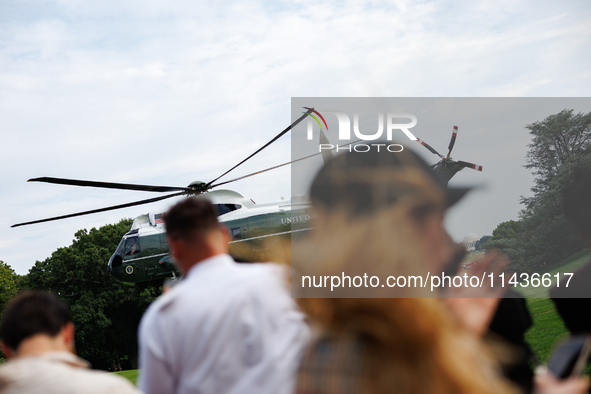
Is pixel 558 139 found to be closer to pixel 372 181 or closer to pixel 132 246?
pixel 132 246

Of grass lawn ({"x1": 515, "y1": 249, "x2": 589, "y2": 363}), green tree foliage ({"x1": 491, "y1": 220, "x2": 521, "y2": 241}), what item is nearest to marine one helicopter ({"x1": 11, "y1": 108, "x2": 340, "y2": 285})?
grass lawn ({"x1": 515, "y1": 249, "x2": 589, "y2": 363})

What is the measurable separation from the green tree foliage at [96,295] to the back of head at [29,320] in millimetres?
38411

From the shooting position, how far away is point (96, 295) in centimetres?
4072

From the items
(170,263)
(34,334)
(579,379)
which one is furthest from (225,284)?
(170,263)

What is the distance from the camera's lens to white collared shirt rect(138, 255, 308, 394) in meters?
2.20

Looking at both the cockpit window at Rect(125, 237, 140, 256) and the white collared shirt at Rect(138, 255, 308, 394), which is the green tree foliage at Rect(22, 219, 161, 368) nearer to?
the cockpit window at Rect(125, 237, 140, 256)

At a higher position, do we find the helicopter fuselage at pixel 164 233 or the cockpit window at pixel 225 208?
the cockpit window at pixel 225 208

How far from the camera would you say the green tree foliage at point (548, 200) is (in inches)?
898

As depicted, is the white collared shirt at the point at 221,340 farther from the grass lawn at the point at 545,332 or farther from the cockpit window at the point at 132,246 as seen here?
the cockpit window at the point at 132,246

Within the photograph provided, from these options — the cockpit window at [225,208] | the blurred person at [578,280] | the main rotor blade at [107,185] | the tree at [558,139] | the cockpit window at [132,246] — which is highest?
the tree at [558,139]

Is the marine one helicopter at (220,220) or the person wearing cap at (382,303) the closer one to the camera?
the person wearing cap at (382,303)

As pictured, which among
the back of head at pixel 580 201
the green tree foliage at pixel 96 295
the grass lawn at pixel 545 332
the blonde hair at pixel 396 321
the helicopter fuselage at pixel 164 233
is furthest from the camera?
the green tree foliage at pixel 96 295

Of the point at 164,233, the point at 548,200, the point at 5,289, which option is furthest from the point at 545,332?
the point at 5,289

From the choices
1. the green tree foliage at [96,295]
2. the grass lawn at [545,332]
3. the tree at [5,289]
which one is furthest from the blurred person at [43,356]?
the tree at [5,289]
